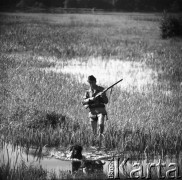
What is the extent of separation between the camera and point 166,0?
20.9 feet

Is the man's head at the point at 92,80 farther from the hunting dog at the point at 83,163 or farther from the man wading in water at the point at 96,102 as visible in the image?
the hunting dog at the point at 83,163

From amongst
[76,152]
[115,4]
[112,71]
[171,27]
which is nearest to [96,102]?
[76,152]

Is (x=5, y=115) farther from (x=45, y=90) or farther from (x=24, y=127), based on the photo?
(x=45, y=90)

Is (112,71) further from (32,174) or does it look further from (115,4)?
(32,174)

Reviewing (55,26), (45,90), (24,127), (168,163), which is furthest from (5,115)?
(55,26)

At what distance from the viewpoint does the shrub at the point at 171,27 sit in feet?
24.2

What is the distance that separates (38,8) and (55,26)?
0.91m

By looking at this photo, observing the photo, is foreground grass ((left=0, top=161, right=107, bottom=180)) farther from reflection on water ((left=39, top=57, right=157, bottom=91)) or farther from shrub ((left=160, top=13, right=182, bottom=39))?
shrub ((left=160, top=13, right=182, bottom=39))

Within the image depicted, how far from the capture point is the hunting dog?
→ 4.46 meters

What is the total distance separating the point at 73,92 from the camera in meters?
6.26

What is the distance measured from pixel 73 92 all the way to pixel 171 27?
2.94 metres

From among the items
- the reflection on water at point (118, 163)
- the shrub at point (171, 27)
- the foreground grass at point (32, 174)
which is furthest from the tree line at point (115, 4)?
the foreground grass at point (32, 174)

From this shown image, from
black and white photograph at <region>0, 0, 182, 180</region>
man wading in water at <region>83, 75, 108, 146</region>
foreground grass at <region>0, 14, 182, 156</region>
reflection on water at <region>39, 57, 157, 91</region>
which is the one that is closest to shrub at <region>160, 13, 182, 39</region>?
black and white photograph at <region>0, 0, 182, 180</region>

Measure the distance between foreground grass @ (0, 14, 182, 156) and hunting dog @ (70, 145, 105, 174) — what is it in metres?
0.31
